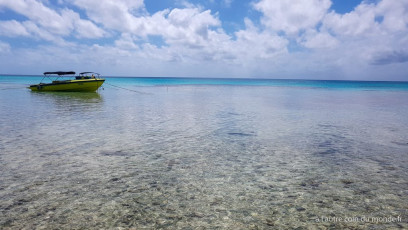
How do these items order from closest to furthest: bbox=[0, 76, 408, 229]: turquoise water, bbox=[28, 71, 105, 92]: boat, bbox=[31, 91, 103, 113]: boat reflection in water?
bbox=[0, 76, 408, 229]: turquoise water, bbox=[31, 91, 103, 113]: boat reflection in water, bbox=[28, 71, 105, 92]: boat

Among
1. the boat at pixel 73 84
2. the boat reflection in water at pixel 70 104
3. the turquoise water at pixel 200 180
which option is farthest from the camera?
the boat at pixel 73 84

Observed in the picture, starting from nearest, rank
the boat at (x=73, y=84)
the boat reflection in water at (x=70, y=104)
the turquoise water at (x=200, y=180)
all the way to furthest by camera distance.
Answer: the turquoise water at (x=200, y=180) → the boat reflection in water at (x=70, y=104) → the boat at (x=73, y=84)

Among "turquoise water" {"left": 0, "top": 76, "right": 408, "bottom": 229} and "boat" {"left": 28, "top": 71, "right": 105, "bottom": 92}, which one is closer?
"turquoise water" {"left": 0, "top": 76, "right": 408, "bottom": 229}

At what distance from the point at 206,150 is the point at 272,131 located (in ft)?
14.1

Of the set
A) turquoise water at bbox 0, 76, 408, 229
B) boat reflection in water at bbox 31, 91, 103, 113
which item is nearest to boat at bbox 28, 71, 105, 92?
boat reflection in water at bbox 31, 91, 103, 113

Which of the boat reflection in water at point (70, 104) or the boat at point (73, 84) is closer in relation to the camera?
the boat reflection in water at point (70, 104)

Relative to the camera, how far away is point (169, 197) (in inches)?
181

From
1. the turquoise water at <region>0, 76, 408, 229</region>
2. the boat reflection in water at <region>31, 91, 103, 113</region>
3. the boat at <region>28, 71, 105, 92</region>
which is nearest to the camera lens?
the turquoise water at <region>0, 76, 408, 229</region>

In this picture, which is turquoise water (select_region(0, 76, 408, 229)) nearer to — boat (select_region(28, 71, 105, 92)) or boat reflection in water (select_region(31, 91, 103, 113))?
boat reflection in water (select_region(31, 91, 103, 113))

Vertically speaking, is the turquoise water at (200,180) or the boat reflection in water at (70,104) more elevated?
the boat reflection in water at (70,104)

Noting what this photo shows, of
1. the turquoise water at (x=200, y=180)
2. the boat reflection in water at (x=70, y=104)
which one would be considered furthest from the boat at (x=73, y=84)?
the turquoise water at (x=200, y=180)

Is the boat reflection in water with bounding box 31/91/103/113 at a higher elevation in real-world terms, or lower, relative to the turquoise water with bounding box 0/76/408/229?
higher

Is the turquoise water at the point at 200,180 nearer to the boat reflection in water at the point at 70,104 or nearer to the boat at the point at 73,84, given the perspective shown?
the boat reflection in water at the point at 70,104

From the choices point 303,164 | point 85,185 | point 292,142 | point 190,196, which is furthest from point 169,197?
point 292,142
